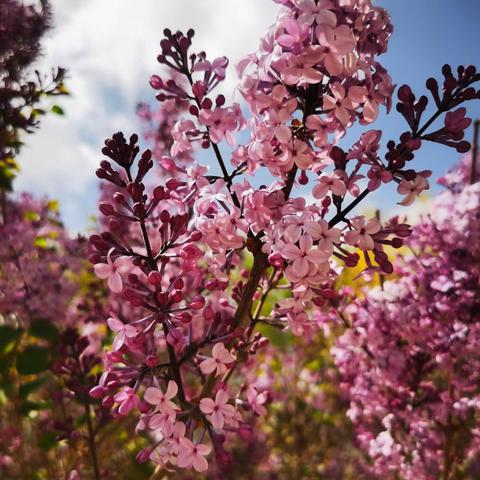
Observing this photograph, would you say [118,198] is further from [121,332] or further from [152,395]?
[152,395]

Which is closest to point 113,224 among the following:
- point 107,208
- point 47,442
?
point 107,208

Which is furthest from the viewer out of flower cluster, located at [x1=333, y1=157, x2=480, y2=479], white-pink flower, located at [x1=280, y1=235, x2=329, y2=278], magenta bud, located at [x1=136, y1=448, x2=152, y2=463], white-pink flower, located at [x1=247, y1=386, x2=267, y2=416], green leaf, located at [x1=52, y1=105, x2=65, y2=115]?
green leaf, located at [x1=52, y1=105, x2=65, y2=115]

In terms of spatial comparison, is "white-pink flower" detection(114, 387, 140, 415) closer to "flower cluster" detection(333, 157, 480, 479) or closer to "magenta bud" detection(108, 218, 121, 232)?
"magenta bud" detection(108, 218, 121, 232)

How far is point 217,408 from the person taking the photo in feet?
3.07

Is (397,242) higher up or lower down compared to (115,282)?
higher up

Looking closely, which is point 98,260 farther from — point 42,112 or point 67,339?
point 42,112

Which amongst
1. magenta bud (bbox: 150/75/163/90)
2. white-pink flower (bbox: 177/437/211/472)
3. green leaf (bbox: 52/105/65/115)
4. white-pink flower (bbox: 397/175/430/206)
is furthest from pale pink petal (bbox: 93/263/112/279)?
green leaf (bbox: 52/105/65/115)

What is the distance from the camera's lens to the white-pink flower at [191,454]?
901 mm

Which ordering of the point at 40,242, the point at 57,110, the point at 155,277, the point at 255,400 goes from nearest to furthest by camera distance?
the point at 155,277 → the point at 255,400 → the point at 57,110 → the point at 40,242

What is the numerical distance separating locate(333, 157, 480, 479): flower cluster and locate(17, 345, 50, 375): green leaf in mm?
979

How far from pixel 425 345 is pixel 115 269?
1.15m

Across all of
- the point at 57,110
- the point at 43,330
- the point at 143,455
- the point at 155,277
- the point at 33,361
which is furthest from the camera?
the point at 57,110

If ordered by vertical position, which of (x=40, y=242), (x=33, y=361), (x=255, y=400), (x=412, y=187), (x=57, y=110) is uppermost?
(x=57, y=110)

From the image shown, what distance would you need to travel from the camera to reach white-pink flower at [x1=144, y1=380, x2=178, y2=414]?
2.87 feet
